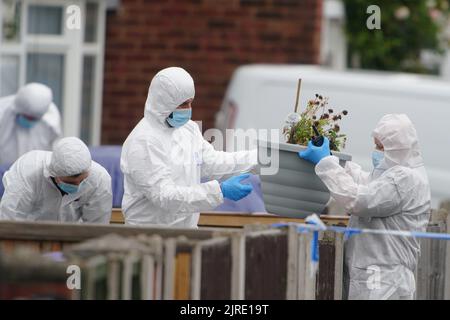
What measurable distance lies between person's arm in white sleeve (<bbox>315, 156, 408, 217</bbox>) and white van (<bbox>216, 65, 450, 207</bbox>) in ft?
16.5

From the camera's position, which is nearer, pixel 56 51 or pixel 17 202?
pixel 17 202

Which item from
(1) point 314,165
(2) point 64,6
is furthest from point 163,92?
(2) point 64,6

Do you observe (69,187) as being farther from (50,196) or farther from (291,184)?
(291,184)

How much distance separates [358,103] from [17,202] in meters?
5.60

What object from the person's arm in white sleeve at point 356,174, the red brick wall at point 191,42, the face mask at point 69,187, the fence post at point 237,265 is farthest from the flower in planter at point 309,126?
the red brick wall at point 191,42

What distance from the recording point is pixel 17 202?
26.0ft

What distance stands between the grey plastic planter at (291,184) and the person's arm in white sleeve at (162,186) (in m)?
0.31

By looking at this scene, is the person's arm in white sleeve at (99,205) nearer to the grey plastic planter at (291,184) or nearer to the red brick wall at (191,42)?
the grey plastic planter at (291,184)

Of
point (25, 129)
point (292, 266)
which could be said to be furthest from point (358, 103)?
point (292, 266)

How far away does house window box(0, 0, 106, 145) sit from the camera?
1405 cm

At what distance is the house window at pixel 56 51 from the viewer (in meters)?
14.1

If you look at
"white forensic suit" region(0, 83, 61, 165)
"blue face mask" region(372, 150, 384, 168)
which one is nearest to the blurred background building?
"white forensic suit" region(0, 83, 61, 165)

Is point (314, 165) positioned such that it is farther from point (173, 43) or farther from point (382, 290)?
point (173, 43)
